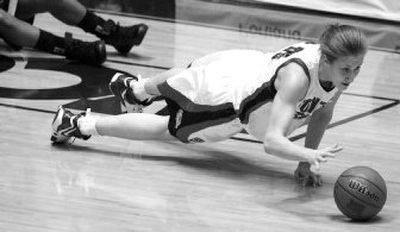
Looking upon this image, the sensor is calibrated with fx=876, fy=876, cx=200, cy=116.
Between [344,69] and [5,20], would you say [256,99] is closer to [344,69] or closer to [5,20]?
[344,69]

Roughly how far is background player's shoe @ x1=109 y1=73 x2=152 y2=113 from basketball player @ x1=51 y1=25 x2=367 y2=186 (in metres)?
0.26

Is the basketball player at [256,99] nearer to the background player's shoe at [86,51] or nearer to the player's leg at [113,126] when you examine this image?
the player's leg at [113,126]

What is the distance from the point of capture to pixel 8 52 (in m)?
5.88

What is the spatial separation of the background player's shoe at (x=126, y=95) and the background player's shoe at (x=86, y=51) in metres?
0.99

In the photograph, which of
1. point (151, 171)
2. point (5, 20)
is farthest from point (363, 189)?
point (5, 20)

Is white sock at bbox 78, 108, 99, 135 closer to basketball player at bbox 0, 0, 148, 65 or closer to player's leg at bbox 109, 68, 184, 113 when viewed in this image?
player's leg at bbox 109, 68, 184, 113

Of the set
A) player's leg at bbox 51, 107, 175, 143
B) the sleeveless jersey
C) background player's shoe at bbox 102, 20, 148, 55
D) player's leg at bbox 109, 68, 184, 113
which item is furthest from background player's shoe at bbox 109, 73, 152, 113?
background player's shoe at bbox 102, 20, 148, 55

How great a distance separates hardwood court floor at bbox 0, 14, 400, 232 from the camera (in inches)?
133

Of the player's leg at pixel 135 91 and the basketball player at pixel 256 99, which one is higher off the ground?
the basketball player at pixel 256 99

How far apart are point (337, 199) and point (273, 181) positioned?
1.70 feet

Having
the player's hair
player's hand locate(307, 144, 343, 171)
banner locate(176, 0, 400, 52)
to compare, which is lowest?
banner locate(176, 0, 400, 52)

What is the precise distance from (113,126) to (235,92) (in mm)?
600

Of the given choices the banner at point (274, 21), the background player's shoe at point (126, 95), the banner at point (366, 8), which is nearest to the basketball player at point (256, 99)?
the background player's shoe at point (126, 95)

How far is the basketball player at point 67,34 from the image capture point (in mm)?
5652
